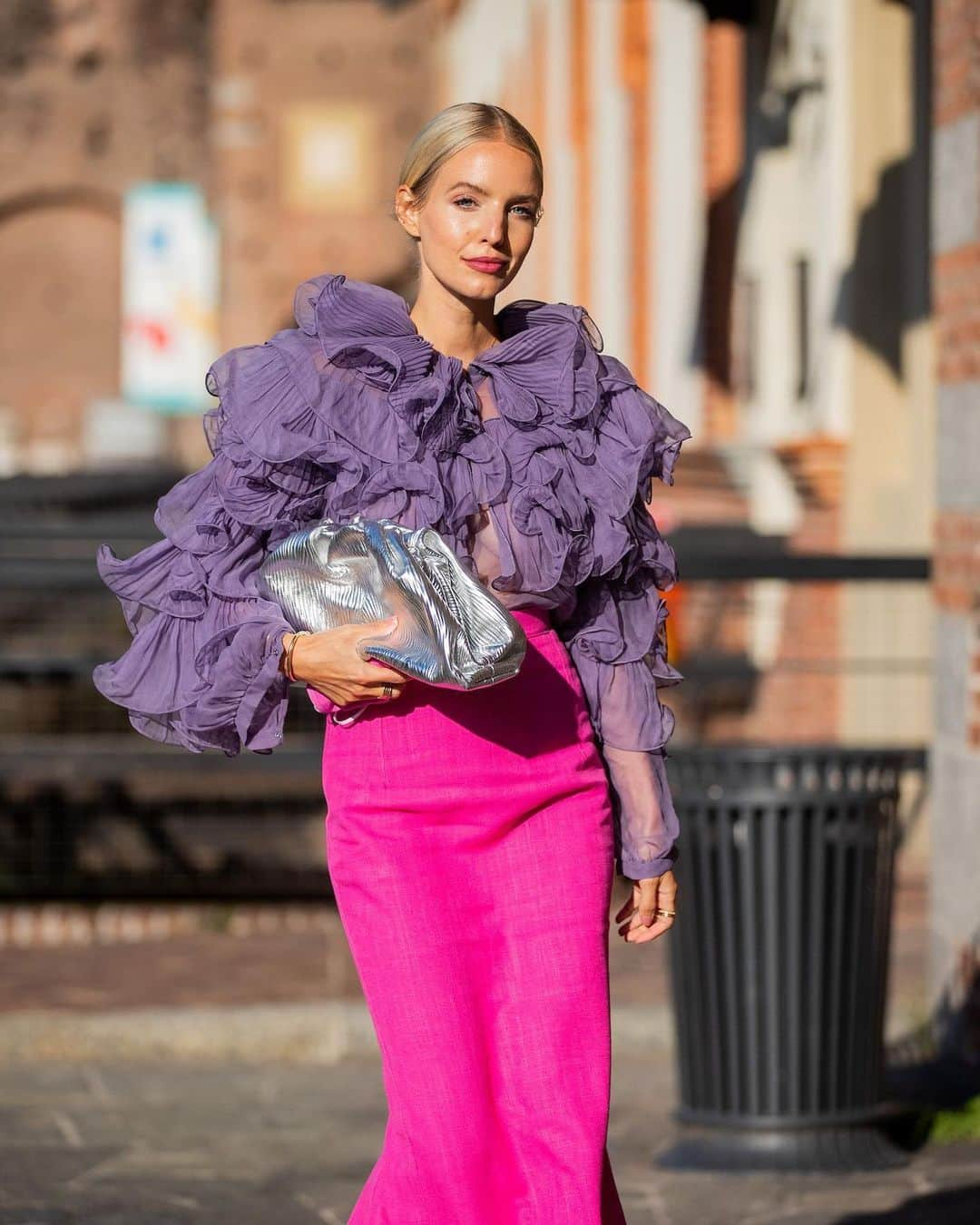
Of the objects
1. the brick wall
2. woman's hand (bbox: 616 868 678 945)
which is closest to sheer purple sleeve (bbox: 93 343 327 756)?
woman's hand (bbox: 616 868 678 945)

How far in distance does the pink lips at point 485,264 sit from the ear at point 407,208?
0.15 meters

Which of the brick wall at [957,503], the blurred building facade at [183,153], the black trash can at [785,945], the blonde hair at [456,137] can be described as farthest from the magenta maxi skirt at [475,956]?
the blurred building facade at [183,153]

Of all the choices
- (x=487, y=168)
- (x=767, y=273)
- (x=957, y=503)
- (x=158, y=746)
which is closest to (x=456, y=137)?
(x=487, y=168)

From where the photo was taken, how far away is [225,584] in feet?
11.4

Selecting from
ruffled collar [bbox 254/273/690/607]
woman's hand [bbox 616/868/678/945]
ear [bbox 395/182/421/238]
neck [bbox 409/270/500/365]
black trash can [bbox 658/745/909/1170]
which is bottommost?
black trash can [bbox 658/745/909/1170]

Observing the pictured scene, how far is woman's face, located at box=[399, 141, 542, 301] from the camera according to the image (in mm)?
3441

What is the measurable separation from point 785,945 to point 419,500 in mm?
2558

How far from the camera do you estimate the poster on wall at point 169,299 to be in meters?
37.3

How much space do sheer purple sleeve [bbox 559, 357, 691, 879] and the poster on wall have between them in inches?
1311

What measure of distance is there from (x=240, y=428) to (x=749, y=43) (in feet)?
37.9

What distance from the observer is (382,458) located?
3.37m

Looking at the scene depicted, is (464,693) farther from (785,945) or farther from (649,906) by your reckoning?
(785,945)

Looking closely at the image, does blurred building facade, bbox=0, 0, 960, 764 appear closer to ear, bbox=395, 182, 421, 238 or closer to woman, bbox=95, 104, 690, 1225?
ear, bbox=395, 182, 421, 238

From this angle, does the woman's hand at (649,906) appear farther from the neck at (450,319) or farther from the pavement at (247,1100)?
the pavement at (247,1100)
